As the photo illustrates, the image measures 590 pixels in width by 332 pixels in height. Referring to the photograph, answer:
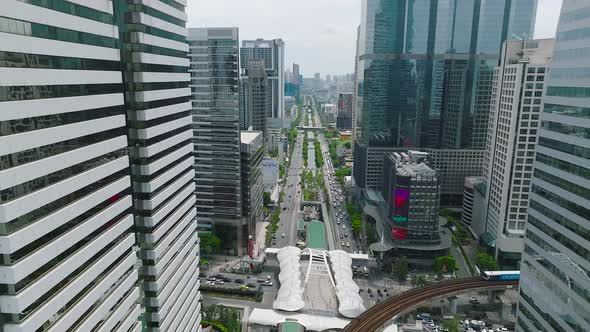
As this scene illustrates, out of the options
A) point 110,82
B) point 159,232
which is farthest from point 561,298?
point 110,82

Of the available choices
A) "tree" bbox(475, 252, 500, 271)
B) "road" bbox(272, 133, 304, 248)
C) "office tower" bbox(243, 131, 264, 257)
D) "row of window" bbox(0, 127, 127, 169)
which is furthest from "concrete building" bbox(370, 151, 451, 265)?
"row of window" bbox(0, 127, 127, 169)

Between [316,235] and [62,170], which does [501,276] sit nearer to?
[316,235]

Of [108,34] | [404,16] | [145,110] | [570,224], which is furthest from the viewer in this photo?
[404,16]

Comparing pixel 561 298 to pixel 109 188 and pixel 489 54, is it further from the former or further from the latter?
pixel 489 54

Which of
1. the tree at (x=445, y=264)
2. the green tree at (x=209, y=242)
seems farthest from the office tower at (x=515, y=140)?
the green tree at (x=209, y=242)

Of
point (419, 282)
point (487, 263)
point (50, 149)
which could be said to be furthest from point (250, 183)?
point (50, 149)

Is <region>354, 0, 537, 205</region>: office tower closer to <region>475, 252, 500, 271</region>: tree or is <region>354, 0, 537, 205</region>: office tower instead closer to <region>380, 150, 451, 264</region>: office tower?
<region>380, 150, 451, 264</region>: office tower
